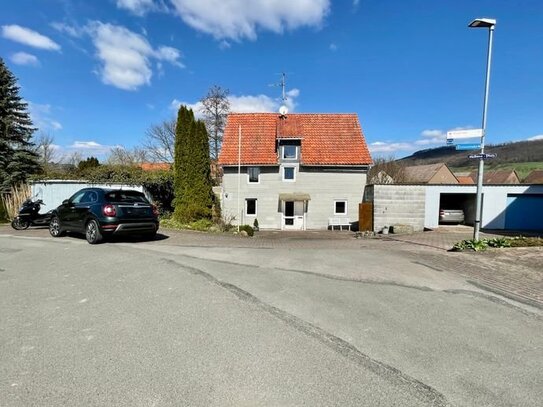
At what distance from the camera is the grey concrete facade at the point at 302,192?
90.7ft

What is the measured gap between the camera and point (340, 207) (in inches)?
1101

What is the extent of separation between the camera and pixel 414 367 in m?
3.62

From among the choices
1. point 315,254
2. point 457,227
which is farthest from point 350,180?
point 315,254

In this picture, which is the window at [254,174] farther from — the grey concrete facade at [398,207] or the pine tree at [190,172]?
the grey concrete facade at [398,207]

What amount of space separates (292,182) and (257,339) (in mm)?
23867

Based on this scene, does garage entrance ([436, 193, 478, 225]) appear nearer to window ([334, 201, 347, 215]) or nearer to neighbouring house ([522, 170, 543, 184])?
window ([334, 201, 347, 215])

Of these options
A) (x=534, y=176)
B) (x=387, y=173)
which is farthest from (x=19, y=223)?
(x=534, y=176)

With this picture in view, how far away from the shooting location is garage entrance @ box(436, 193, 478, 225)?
2544 cm

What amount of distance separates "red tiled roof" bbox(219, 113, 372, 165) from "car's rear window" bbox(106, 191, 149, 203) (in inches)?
624

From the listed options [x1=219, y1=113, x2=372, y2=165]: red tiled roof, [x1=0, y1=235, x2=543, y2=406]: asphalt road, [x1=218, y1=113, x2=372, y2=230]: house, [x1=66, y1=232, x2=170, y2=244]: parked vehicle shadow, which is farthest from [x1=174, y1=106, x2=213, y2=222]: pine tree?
[x1=0, y1=235, x2=543, y2=406]: asphalt road

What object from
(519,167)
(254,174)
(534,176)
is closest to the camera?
(254,174)

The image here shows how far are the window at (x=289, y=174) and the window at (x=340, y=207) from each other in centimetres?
375

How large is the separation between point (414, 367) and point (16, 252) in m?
10.3

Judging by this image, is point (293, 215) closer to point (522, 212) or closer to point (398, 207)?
point (398, 207)
